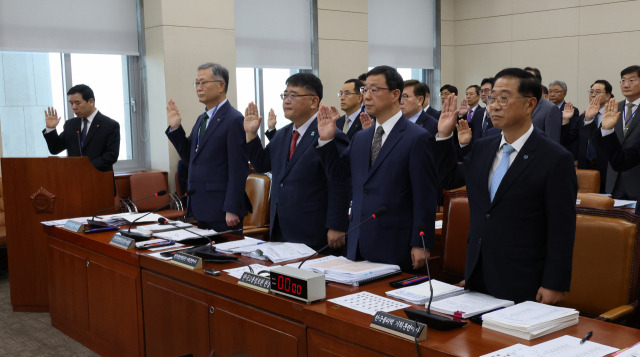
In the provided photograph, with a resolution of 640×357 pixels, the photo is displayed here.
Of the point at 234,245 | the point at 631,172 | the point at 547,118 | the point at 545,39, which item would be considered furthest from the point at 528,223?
the point at 545,39

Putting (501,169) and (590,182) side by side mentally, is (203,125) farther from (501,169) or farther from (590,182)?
(590,182)

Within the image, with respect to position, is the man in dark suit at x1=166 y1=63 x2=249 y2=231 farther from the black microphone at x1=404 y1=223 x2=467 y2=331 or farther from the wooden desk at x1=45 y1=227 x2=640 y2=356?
the black microphone at x1=404 y1=223 x2=467 y2=331

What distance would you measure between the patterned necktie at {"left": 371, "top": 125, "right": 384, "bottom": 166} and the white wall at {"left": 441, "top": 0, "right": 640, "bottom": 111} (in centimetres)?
669

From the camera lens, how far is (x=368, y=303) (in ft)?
6.97

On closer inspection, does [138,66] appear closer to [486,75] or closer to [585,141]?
[585,141]

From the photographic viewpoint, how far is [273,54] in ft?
25.8

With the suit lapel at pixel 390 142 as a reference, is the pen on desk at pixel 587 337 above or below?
below

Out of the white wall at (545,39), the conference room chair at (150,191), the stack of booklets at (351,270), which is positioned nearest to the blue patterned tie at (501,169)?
the stack of booklets at (351,270)

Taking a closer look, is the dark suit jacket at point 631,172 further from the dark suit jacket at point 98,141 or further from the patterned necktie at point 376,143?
the dark suit jacket at point 98,141

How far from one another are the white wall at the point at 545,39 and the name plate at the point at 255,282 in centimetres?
756

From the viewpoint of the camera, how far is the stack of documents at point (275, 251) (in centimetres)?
279

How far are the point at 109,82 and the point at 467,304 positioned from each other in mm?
5617

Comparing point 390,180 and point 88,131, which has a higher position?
point 88,131

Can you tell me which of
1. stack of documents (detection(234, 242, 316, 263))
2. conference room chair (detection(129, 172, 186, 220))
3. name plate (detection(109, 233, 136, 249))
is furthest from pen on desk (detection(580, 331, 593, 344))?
conference room chair (detection(129, 172, 186, 220))
